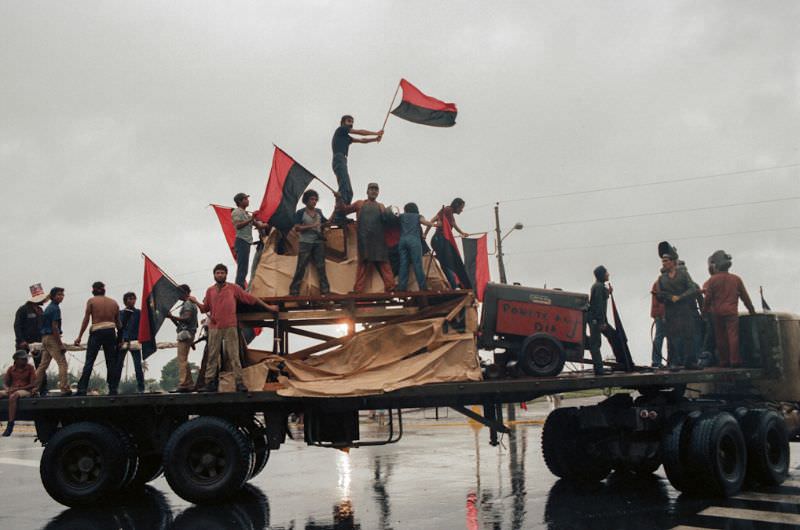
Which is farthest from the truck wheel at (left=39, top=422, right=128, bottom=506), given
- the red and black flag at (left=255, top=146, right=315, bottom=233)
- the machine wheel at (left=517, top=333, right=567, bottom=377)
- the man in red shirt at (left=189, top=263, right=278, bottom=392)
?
the machine wheel at (left=517, top=333, right=567, bottom=377)

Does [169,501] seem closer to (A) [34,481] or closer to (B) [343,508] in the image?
(B) [343,508]

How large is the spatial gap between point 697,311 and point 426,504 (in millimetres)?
5509

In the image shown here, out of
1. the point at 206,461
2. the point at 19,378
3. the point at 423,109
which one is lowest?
the point at 206,461

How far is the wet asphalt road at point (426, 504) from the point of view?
7812mm

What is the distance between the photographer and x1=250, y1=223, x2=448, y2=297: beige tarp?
9703mm

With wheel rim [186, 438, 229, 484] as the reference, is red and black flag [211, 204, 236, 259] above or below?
above

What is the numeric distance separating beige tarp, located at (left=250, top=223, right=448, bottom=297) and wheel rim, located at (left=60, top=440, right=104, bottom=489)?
2927 mm

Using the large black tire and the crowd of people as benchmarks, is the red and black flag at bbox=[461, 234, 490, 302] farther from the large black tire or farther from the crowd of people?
the large black tire

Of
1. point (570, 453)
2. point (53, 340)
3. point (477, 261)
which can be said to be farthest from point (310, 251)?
point (570, 453)

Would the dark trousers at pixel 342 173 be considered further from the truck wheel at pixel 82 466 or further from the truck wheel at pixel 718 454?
the truck wheel at pixel 718 454

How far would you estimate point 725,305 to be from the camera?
10.7 m

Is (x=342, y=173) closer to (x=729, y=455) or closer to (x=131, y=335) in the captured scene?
(x=131, y=335)

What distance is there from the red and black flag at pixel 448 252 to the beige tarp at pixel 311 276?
264 millimetres

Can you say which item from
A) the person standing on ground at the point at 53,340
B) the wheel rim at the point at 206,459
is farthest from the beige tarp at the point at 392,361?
the person standing on ground at the point at 53,340
